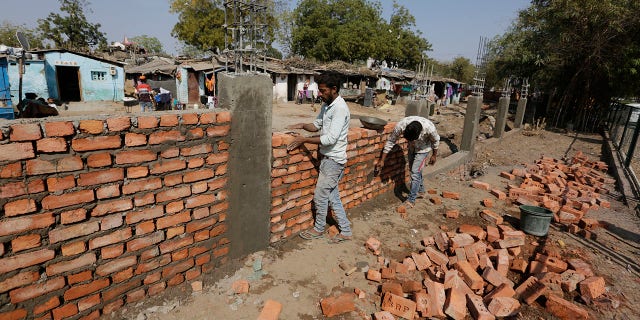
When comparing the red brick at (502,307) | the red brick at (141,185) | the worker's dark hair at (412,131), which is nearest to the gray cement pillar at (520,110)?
the worker's dark hair at (412,131)

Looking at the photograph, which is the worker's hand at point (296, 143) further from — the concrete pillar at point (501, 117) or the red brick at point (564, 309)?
the concrete pillar at point (501, 117)

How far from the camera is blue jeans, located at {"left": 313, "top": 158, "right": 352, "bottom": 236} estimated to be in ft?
11.7

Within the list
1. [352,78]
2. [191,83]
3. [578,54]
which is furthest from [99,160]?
[352,78]

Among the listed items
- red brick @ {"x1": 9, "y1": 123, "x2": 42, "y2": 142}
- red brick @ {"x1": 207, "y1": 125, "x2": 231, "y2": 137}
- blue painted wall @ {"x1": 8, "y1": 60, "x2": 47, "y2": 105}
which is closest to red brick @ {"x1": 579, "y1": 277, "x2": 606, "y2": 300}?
red brick @ {"x1": 207, "y1": 125, "x2": 231, "y2": 137}

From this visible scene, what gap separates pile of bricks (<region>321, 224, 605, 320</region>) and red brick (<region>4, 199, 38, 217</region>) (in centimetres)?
211

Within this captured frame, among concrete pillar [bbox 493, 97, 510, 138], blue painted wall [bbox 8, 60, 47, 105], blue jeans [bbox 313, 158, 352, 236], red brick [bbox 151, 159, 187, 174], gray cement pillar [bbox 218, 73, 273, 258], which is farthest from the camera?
blue painted wall [bbox 8, 60, 47, 105]

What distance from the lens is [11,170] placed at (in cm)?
187

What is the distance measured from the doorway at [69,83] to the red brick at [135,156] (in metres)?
21.6

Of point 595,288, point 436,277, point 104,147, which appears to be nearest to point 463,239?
point 436,277

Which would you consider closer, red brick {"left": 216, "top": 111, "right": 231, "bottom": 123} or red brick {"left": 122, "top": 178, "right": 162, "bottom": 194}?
red brick {"left": 122, "top": 178, "right": 162, "bottom": 194}

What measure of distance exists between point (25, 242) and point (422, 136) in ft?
14.9

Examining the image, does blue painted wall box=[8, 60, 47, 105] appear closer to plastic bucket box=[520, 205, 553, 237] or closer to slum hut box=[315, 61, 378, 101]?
slum hut box=[315, 61, 378, 101]

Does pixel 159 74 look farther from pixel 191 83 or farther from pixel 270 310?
pixel 270 310

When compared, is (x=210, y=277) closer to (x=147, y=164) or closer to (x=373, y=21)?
(x=147, y=164)
